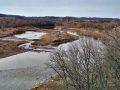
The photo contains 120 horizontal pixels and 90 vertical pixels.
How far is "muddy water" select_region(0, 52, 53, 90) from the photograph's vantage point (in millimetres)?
43281

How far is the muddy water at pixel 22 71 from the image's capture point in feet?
142

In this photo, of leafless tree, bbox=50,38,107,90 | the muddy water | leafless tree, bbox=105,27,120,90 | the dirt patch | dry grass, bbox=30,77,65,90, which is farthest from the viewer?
the dirt patch

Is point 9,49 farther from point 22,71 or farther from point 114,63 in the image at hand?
point 114,63

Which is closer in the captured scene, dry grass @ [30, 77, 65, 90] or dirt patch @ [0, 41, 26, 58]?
dry grass @ [30, 77, 65, 90]

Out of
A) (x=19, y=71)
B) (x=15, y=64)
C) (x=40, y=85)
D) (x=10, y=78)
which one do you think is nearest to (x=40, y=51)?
(x=15, y=64)

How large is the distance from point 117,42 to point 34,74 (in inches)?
923

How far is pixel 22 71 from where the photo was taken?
177 ft

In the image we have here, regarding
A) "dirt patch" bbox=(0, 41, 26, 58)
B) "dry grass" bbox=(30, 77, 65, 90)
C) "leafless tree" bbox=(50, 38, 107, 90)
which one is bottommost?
"dirt patch" bbox=(0, 41, 26, 58)

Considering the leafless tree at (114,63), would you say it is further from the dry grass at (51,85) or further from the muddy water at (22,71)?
the muddy water at (22,71)

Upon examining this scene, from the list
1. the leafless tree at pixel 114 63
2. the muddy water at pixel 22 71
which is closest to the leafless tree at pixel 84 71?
the leafless tree at pixel 114 63

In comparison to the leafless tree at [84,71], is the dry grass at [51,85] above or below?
below

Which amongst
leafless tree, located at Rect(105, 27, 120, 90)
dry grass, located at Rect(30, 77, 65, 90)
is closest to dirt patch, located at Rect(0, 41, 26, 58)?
dry grass, located at Rect(30, 77, 65, 90)

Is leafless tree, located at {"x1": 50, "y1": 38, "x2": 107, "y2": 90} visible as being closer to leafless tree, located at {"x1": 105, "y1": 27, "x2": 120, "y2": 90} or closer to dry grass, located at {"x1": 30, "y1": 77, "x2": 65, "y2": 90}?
leafless tree, located at {"x1": 105, "y1": 27, "x2": 120, "y2": 90}

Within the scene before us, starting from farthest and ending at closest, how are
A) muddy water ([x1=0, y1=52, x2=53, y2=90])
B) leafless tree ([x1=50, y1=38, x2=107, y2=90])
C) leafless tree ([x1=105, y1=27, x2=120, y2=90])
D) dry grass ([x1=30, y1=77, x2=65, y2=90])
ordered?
muddy water ([x1=0, y1=52, x2=53, y2=90]) → dry grass ([x1=30, y1=77, x2=65, y2=90]) → leafless tree ([x1=105, y1=27, x2=120, y2=90]) → leafless tree ([x1=50, y1=38, x2=107, y2=90])
